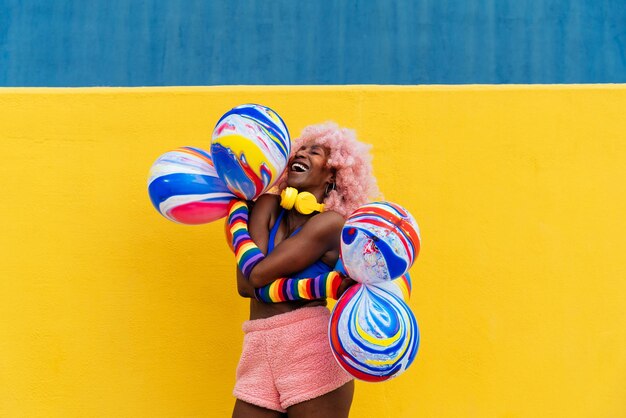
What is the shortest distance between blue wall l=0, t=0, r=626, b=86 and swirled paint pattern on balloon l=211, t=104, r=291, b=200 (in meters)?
1.25

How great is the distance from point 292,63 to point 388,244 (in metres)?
1.76

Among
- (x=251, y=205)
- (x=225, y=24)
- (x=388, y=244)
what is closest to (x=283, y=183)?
(x=251, y=205)

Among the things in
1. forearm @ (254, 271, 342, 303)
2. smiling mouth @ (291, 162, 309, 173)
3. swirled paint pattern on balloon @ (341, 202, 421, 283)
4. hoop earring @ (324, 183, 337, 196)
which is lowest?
forearm @ (254, 271, 342, 303)

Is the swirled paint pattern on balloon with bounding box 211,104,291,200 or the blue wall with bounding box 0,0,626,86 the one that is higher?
the blue wall with bounding box 0,0,626,86

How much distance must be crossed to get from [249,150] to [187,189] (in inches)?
11.0

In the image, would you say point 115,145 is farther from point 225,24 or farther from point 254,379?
point 254,379

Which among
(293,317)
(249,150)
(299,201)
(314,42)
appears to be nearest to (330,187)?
(299,201)

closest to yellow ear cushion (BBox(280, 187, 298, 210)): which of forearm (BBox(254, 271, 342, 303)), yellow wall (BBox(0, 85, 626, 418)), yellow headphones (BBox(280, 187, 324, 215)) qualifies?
yellow headphones (BBox(280, 187, 324, 215))

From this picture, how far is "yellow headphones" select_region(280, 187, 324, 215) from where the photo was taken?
2904 mm

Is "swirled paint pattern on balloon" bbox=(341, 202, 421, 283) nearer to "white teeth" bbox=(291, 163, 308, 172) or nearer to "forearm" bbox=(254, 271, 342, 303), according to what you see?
"forearm" bbox=(254, 271, 342, 303)

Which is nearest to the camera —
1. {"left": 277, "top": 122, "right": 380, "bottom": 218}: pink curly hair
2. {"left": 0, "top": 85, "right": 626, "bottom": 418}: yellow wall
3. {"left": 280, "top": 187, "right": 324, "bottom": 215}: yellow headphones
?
{"left": 280, "top": 187, "right": 324, "bottom": 215}: yellow headphones

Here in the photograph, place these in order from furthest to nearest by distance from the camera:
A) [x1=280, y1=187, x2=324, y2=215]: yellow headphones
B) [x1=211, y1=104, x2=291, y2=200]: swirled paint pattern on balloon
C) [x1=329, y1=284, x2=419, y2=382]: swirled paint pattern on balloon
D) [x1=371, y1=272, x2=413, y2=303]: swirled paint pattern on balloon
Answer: [x1=280, y1=187, x2=324, y2=215]: yellow headphones, [x1=211, y1=104, x2=291, y2=200]: swirled paint pattern on balloon, [x1=371, y1=272, x2=413, y2=303]: swirled paint pattern on balloon, [x1=329, y1=284, x2=419, y2=382]: swirled paint pattern on balloon

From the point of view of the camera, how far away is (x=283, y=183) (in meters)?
3.08

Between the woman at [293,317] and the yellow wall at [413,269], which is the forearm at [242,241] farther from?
the yellow wall at [413,269]
